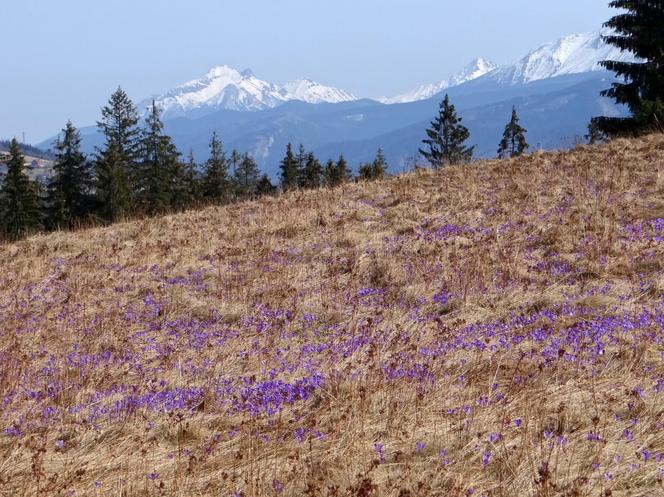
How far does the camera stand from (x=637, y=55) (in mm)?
22172

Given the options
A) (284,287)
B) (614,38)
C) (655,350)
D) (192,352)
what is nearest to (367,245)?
(284,287)

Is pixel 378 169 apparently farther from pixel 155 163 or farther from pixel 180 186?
pixel 155 163

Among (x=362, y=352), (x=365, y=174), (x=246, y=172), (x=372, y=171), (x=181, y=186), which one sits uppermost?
(x=246, y=172)

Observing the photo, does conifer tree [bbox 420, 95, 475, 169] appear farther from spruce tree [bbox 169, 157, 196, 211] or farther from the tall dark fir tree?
spruce tree [bbox 169, 157, 196, 211]

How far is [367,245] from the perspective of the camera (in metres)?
10.7

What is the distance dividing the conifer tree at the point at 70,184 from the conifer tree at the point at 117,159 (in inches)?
67.0

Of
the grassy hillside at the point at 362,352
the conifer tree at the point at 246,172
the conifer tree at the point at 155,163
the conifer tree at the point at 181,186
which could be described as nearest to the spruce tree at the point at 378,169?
the grassy hillside at the point at 362,352

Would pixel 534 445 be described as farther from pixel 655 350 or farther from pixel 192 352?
pixel 192 352

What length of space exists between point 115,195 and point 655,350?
51.5 meters

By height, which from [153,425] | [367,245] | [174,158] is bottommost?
[153,425]

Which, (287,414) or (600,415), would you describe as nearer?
(600,415)

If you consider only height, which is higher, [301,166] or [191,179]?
[301,166]

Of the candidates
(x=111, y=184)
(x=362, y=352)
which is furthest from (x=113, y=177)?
(x=362, y=352)

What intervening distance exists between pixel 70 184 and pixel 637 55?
50.9 m
